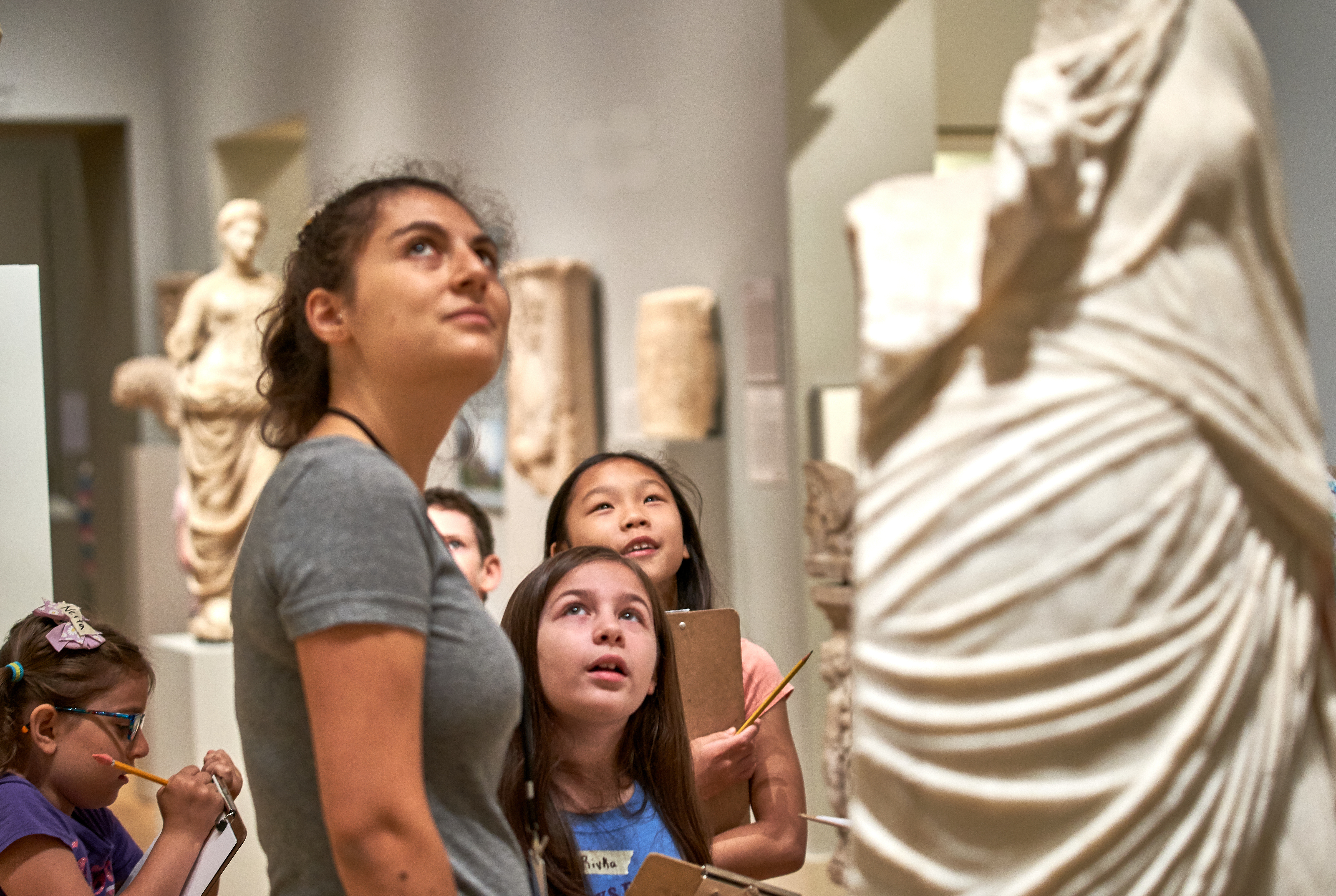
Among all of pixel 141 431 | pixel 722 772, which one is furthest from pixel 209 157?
pixel 722 772

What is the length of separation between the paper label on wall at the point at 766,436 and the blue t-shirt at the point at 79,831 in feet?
12.9

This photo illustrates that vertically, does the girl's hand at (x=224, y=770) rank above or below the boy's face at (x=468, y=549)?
below

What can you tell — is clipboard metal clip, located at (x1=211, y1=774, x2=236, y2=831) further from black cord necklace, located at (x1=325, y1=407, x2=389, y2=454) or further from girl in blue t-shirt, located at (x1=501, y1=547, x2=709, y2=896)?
black cord necklace, located at (x1=325, y1=407, x2=389, y2=454)

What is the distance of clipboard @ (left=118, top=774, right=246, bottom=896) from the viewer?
2201mm

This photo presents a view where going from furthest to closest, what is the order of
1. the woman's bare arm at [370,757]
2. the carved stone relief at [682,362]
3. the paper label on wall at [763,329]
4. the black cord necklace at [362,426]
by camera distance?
the carved stone relief at [682,362] → the paper label on wall at [763,329] → the black cord necklace at [362,426] → the woman's bare arm at [370,757]

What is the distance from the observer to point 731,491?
659cm

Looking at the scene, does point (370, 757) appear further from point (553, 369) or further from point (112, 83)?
point (112, 83)

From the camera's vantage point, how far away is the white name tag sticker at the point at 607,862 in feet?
7.06

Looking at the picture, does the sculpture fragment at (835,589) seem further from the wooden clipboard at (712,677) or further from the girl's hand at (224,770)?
the girl's hand at (224,770)

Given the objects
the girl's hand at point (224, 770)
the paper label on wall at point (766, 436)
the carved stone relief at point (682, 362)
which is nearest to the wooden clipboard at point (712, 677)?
the girl's hand at point (224, 770)

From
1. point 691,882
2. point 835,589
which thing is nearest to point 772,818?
point 691,882

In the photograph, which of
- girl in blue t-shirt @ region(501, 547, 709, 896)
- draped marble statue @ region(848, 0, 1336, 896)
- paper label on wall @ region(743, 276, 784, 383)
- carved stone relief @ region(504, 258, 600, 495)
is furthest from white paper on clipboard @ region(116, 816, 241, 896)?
carved stone relief @ region(504, 258, 600, 495)

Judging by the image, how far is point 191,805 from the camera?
92.7 inches

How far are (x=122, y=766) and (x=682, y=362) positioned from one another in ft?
14.3
